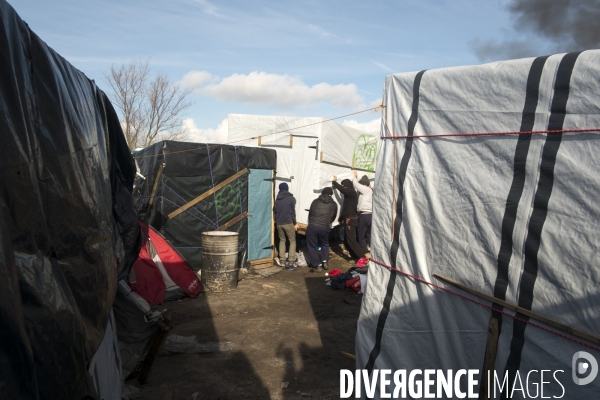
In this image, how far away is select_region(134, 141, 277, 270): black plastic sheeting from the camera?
8586 millimetres

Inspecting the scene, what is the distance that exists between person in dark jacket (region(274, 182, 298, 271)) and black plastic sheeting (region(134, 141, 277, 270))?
72 cm

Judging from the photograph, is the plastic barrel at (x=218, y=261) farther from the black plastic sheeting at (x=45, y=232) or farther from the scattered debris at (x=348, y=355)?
the black plastic sheeting at (x=45, y=232)

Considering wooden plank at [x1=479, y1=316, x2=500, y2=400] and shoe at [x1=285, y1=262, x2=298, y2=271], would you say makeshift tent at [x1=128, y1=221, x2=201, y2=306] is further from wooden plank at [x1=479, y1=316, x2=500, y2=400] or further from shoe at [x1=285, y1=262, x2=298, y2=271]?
wooden plank at [x1=479, y1=316, x2=500, y2=400]

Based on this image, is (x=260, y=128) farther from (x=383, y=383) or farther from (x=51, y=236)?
(x=51, y=236)

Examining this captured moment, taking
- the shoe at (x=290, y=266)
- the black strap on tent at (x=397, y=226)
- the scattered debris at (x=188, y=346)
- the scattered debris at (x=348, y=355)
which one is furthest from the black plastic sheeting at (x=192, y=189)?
the black strap on tent at (x=397, y=226)

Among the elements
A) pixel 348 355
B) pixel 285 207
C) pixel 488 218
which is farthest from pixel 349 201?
pixel 488 218

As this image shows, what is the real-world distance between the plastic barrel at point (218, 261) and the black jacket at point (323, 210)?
2.18m

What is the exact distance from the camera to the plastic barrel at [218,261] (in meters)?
7.84

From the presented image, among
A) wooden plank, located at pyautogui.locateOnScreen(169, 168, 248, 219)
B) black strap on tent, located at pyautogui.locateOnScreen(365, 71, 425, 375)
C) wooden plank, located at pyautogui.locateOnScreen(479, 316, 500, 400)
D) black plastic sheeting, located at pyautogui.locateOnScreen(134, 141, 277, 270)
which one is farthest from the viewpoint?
wooden plank, located at pyautogui.locateOnScreen(169, 168, 248, 219)

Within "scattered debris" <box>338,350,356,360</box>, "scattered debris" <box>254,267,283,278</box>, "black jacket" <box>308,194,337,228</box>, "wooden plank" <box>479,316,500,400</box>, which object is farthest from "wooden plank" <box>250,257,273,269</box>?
"wooden plank" <box>479,316,500,400</box>

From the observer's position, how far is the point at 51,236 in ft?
5.79

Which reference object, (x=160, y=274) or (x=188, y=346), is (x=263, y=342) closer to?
(x=188, y=346)

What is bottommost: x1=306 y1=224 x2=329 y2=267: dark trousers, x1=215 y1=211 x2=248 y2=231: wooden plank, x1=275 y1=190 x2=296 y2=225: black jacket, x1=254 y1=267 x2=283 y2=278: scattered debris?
x1=254 y1=267 x2=283 y2=278: scattered debris

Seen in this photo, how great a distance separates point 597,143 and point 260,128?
28.5 ft
